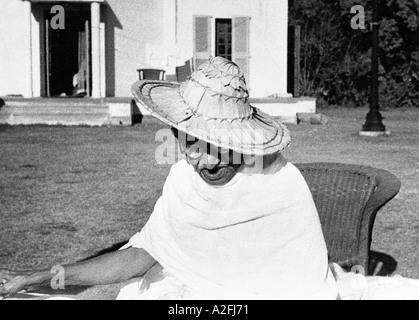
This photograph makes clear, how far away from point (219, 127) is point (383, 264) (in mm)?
3521

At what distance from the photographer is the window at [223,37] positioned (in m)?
19.2

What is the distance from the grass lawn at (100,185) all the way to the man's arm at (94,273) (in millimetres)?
518

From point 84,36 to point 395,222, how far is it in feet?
45.3

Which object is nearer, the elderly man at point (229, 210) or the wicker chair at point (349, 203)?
the elderly man at point (229, 210)

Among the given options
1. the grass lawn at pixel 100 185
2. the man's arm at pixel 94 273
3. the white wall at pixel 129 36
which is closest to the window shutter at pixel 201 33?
the white wall at pixel 129 36

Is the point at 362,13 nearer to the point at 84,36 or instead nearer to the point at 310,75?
the point at 310,75

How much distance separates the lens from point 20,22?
1858cm

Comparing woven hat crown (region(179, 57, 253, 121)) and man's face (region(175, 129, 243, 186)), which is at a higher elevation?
woven hat crown (region(179, 57, 253, 121))

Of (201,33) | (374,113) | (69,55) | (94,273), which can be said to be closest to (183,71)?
(201,33)

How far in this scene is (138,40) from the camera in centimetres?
1886

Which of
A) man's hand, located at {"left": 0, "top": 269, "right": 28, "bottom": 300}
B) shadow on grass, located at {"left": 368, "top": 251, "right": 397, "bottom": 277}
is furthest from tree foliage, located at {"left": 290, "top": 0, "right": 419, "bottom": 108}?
man's hand, located at {"left": 0, "top": 269, "right": 28, "bottom": 300}

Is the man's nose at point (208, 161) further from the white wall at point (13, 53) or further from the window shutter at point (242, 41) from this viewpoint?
the white wall at point (13, 53)

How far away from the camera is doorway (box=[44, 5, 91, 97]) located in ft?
61.6

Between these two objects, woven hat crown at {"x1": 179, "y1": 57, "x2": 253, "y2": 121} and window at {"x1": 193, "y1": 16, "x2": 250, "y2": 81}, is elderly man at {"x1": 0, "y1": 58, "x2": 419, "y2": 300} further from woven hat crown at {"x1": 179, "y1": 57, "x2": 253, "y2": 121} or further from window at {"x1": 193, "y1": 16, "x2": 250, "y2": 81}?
window at {"x1": 193, "y1": 16, "x2": 250, "y2": 81}
